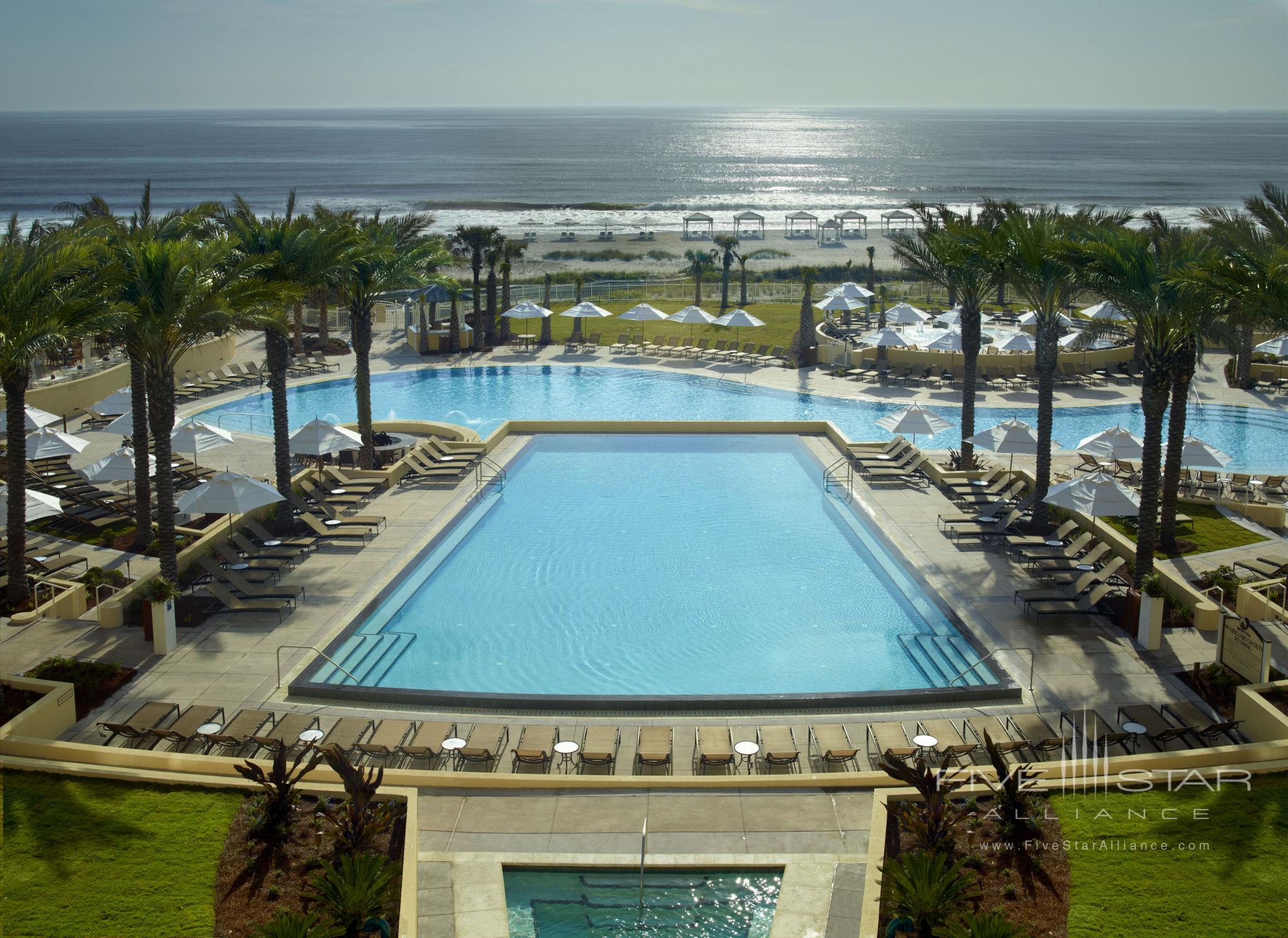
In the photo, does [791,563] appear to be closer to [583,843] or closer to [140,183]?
[583,843]

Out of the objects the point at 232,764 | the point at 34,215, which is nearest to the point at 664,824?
the point at 232,764

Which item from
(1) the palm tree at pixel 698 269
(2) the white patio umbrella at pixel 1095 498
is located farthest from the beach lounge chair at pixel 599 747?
(1) the palm tree at pixel 698 269

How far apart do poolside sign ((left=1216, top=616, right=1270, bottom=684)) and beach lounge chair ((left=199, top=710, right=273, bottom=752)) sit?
11.4m

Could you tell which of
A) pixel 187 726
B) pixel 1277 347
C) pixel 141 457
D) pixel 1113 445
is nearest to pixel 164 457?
pixel 141 457

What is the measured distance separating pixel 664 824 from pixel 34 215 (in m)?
117

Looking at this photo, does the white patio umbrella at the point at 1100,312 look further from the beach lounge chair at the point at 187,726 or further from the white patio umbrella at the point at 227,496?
the beach lounge chair at the point at 187,726

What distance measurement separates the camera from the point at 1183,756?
11008 millimetres

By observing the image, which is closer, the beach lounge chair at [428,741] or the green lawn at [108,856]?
the green lawn at [108,856]

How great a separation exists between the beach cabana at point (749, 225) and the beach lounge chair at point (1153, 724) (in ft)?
232

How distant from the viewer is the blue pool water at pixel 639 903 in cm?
902

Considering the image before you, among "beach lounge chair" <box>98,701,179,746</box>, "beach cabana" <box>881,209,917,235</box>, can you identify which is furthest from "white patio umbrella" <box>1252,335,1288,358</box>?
"beach cabana" <box>881,209,917,235</box>

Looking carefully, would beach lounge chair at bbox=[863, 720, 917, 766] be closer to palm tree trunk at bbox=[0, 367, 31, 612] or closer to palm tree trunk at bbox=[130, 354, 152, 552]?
palm tree trunk at bbox=[0, 367, 31, 612]

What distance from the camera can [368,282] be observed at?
73.1 feet

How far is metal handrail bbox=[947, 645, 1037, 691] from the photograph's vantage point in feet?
44.5
